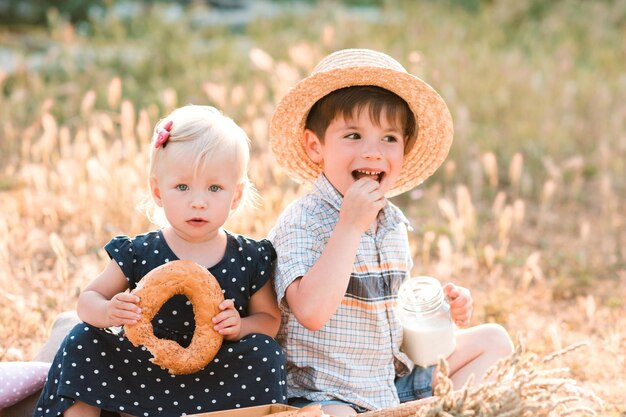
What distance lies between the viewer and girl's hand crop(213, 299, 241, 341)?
2957mm

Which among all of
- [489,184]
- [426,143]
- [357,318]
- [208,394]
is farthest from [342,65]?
[489,184]

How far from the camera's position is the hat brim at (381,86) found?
3.30m

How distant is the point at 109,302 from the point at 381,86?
3.93ft

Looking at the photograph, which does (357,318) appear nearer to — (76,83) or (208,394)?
(208,394)

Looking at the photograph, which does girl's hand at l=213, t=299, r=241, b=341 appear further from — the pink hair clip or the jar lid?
the jar lid

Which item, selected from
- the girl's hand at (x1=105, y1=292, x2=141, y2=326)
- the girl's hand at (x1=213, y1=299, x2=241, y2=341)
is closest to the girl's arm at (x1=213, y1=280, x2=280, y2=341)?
the girl's hand at (x1=213, y1=299, x2=241, y2=341)

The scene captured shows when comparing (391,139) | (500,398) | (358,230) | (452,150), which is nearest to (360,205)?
(358,230)

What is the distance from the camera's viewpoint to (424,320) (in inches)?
137

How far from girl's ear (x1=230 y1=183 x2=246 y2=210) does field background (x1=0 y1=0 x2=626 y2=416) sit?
3.31 feet

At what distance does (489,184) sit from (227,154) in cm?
404

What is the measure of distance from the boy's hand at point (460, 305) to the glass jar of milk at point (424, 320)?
0.03 m

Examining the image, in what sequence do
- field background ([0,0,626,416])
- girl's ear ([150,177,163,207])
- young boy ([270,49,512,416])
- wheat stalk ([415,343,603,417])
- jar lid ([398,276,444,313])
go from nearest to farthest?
wheat stalk ([415,343,603,417])
girl's ear ([150,177,163,207])
young boy ([270,49,512,416])
jar lid ([398,276,444,313])
field background ([0,0,626,416])

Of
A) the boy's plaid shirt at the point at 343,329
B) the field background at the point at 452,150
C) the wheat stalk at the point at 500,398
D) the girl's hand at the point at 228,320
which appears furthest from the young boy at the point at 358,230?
the field background at the point at 452,150

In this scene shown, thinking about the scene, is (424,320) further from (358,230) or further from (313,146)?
(313,146)
